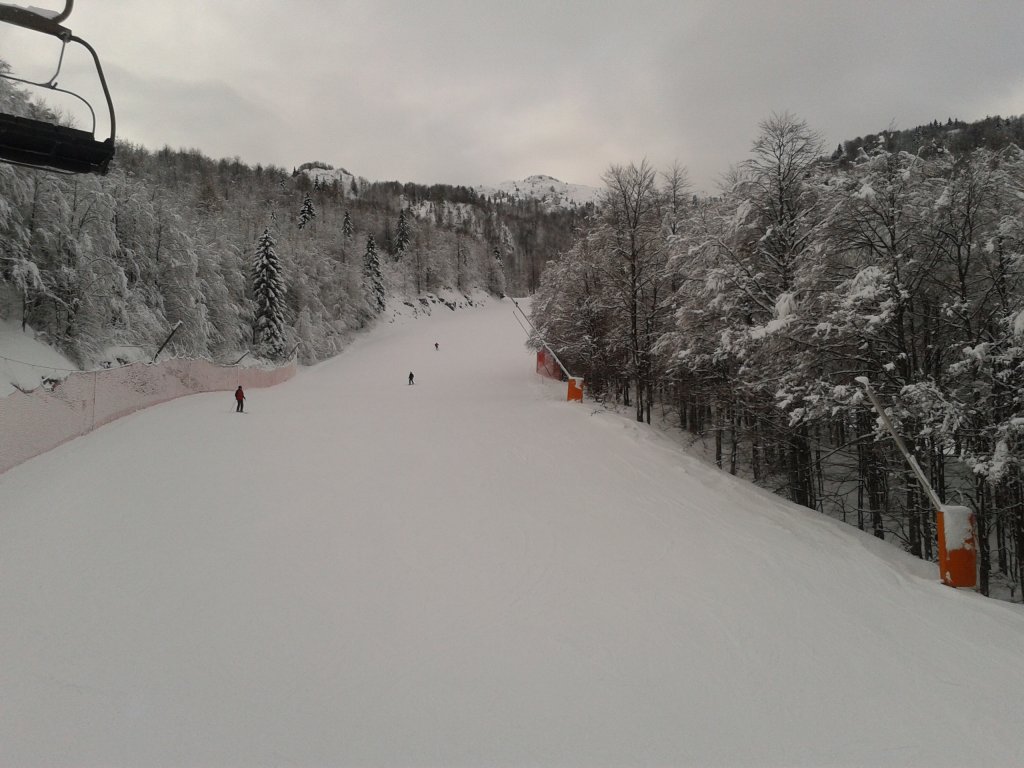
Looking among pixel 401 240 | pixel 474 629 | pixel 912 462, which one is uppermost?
pixel 401 240

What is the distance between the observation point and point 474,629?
5.63m

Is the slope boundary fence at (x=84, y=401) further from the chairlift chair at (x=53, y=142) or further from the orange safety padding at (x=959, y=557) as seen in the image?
the orange safety padding at (x=959, y=557)

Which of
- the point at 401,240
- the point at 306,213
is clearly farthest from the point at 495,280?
the point at 306,213

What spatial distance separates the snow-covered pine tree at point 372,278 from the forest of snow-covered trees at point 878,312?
63293 millimetres

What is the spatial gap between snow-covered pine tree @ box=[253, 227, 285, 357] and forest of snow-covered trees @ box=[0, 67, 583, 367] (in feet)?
0.35

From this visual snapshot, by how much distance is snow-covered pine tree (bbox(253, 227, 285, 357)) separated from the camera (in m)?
46.4

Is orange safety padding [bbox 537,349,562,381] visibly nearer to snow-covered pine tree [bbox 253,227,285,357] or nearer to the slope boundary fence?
the slope boundary fence

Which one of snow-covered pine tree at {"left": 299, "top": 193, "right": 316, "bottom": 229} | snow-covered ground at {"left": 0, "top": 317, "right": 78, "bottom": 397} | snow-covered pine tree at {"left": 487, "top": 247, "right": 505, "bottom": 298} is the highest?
snow-covered pine tree at {"left": 299, "top": 193, "right": 316, "bottom": 229}

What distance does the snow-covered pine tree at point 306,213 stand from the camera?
92.4m

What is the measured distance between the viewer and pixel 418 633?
18.3 feet

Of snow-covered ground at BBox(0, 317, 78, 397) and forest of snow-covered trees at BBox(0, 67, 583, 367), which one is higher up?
forest of snow-covered trees at BBox(0, 67, 583, 367)

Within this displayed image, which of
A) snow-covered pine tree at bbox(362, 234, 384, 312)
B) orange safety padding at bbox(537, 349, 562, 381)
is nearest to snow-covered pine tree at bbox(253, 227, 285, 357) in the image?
orange safety padding at bbox(537, 349, 562, 381)

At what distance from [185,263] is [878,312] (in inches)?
1662

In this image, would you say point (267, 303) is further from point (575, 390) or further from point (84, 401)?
point (575, 390)
